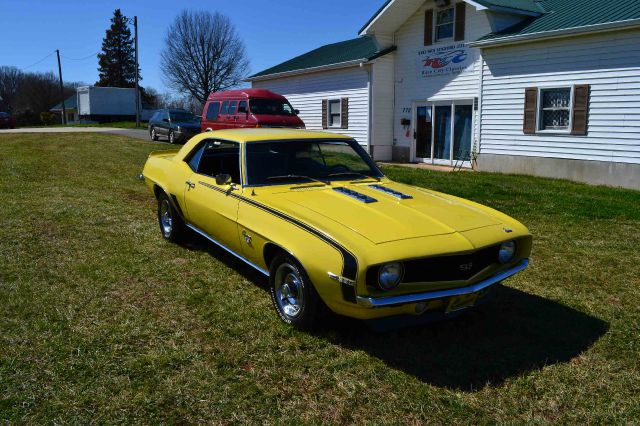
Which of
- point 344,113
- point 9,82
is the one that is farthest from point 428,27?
point 9,82

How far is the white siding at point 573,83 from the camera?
1159 cm

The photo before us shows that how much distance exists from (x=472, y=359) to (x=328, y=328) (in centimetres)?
107

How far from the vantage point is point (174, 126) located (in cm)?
2141

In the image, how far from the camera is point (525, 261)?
4152 millimetres

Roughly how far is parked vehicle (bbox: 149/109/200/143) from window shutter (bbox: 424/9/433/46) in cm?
979

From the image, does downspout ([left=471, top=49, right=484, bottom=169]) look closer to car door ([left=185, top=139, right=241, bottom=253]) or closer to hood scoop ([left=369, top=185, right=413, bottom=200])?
car door ([left=185, top=139, right=241, bottom=253])

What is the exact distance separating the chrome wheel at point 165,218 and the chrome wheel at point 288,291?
2.65 m

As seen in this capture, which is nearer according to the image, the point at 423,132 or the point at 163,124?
the point at 423,132

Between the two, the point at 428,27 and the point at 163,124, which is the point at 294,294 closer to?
the point at 428,27

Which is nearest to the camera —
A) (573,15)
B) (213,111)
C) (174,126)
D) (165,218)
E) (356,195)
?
(356,195)

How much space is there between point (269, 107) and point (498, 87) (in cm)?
695

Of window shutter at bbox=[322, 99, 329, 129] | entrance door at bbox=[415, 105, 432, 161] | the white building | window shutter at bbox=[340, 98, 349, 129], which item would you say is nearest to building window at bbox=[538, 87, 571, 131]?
the white building

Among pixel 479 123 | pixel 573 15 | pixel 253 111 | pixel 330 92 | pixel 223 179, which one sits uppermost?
pixel 573 15

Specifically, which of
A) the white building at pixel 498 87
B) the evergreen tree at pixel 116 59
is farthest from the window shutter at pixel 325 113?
the evergreen tree at pixel 116 59
